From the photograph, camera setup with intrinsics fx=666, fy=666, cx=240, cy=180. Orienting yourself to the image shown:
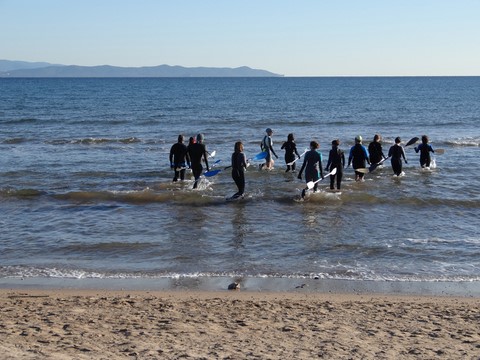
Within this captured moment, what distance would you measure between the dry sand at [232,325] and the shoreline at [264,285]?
0.96 feet

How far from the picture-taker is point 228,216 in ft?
52.1

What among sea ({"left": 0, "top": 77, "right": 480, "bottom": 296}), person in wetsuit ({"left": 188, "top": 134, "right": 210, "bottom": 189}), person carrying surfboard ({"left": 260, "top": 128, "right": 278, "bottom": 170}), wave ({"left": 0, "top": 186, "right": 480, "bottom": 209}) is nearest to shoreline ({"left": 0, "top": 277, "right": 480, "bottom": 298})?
sea ({"left": 0, "top": 77, "right": 480, "bottom": 296})

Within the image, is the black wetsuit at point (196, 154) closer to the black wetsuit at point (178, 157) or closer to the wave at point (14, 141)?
the black wetsuit at point (178, 157)

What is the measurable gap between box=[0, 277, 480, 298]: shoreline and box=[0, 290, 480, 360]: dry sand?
0.29 metres

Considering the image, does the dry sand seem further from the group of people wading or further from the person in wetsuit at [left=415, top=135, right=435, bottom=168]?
the person in wetsuit at [left=415, top=135, right=435, bottom=168]

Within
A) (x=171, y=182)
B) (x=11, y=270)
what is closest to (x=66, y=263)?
(x=11, y=270)

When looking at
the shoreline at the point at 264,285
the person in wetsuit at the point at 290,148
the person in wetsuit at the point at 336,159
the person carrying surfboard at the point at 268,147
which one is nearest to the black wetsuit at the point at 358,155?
the person in wetsuit at the point at 336,159

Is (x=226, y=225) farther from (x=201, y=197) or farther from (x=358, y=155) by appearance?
(x=358, y=155)

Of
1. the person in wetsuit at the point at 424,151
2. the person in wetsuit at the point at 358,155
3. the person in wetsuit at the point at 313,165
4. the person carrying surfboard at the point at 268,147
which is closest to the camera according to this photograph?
the person in wetsuit at the point at 313,165

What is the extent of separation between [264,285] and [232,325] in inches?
91.8

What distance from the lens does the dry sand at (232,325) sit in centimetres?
741

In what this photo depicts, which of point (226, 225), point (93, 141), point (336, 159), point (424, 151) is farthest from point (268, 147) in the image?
point (93, 141)

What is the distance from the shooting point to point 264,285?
10781 mm

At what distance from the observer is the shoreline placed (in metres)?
10.4
